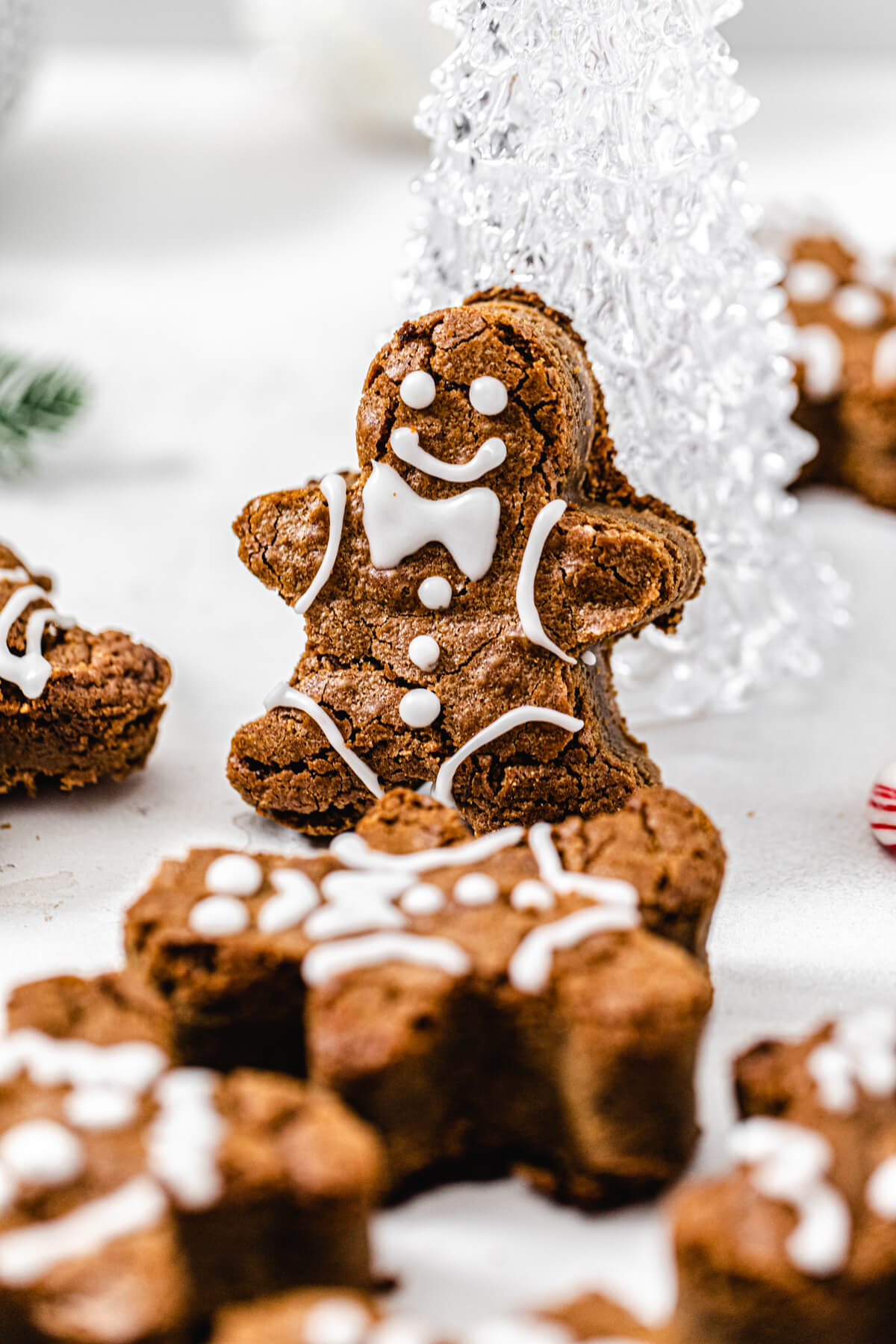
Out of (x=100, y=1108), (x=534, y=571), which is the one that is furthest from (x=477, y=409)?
(x=100, y=1108)

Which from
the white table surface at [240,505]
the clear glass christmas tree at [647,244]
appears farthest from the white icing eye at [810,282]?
the clear glass christmas tree at [647,244]

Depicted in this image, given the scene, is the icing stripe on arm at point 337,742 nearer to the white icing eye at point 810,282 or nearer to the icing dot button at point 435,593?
the icing dot button at point 435,593

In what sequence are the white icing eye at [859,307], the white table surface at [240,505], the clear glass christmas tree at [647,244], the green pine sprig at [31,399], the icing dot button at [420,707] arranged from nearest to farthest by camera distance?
the white table surface at [240,505]
the icing dot button at [420,707]
the clear glass christmas tree at [647,244]
the green pine sprig at [31,399]
the white icing eye at [859,307]

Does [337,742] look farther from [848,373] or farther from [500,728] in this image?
[848,373]

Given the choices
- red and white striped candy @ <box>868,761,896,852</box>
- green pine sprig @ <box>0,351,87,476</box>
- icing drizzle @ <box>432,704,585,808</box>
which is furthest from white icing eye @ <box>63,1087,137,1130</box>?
green pine sprig @ <box>0,351,87,476</box>

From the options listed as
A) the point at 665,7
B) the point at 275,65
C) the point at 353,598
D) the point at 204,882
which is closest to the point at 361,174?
the point at 275,65
